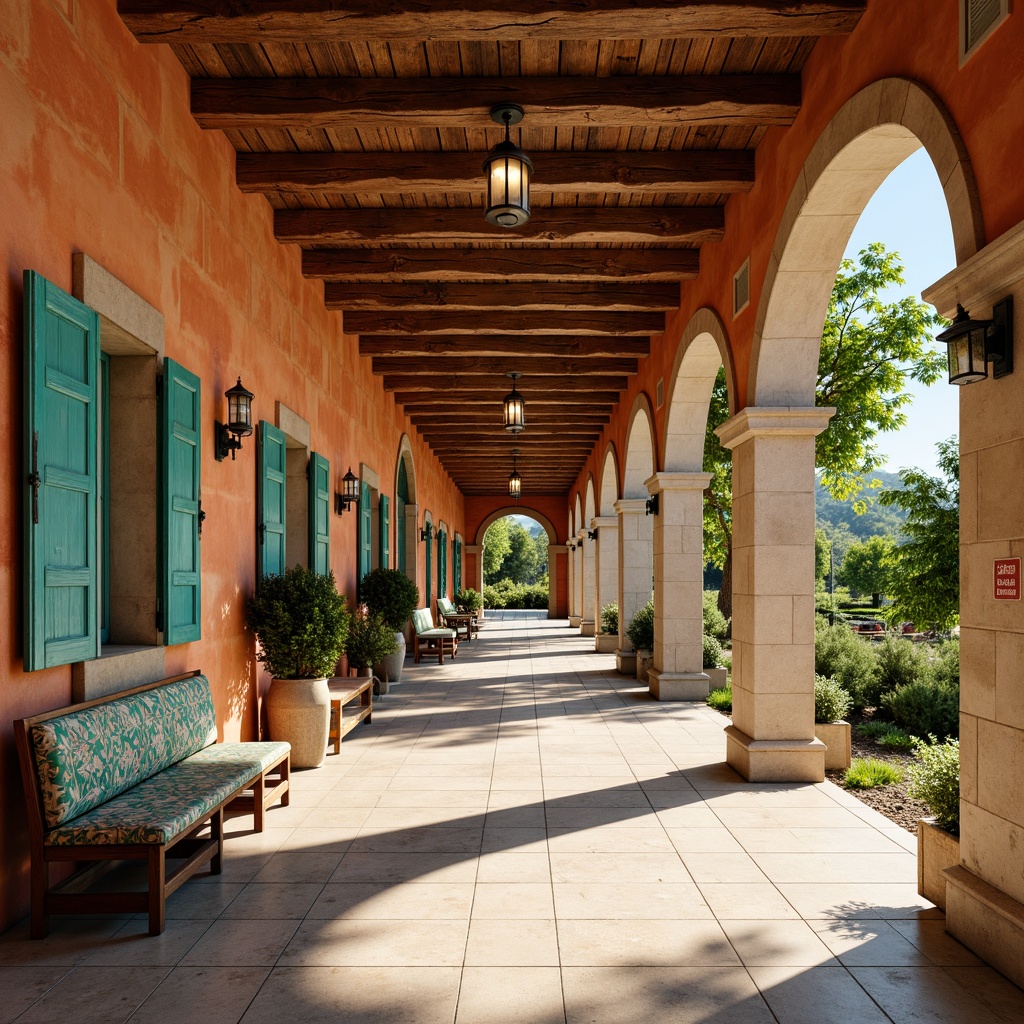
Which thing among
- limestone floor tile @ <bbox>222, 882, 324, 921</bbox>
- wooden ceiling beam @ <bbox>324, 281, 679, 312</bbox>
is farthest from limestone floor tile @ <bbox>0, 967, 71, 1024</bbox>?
wooden ceiling beam @ <bbox>324, 281, 679, 312</bbox>

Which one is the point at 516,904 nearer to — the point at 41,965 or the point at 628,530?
the point at 41,965

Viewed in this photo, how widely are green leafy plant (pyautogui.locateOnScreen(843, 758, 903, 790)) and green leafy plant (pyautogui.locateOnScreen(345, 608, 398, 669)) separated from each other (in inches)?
182

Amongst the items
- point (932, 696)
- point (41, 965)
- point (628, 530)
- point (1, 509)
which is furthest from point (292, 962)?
point (628, 530)

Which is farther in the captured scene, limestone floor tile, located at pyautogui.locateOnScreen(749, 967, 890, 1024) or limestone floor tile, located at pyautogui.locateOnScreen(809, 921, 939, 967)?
limestone floor tile, located at pyautogui.locateOnScreen(809, 921, 939, 967)

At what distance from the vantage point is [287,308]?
7.09 m

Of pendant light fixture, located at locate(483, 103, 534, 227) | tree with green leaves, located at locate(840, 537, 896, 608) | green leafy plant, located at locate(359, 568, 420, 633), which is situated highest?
pendant light fixture, located at locate(483, 103, 534, 227)

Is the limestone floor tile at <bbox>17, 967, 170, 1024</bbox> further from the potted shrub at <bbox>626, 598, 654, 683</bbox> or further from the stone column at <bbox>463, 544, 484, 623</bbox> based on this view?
the stone column at <bbox>463, 544, 484, 623</bbox>

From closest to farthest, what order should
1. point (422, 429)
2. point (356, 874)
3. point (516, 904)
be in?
point (516, 904), point (356, 874), point (422, 429)

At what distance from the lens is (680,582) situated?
9156 mm

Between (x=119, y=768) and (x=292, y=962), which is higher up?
(x=119, y=768)

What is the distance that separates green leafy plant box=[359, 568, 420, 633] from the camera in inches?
401

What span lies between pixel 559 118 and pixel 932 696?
605 centimetres

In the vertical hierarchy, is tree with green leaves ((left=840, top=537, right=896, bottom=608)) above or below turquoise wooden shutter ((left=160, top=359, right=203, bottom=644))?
below

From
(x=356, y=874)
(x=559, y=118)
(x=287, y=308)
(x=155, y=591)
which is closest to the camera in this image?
(x=356, y=874)
